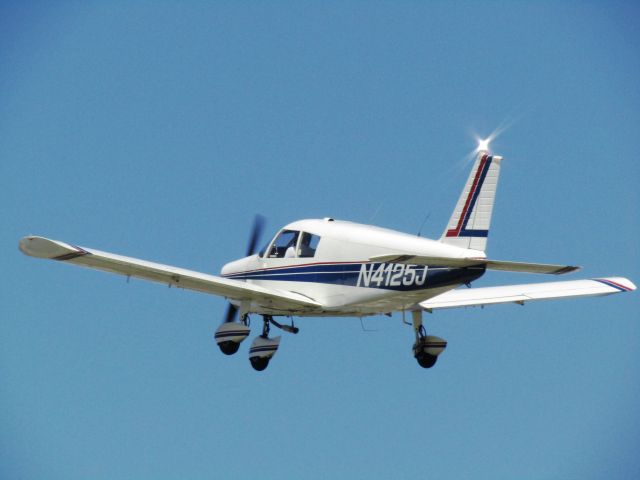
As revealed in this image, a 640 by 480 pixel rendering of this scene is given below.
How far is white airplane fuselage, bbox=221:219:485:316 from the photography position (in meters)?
23.4

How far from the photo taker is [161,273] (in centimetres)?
2423

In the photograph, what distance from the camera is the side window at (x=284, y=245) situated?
2638 cm

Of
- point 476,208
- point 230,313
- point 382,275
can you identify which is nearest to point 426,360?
point 382,275

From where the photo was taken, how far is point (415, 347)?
87.3 ft

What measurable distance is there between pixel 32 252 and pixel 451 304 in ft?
33.4

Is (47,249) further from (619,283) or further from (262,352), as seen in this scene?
(619,283)

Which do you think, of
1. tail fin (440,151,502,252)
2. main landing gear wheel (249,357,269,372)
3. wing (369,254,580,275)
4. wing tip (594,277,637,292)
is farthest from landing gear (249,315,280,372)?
wing tip (594,277,637,292)

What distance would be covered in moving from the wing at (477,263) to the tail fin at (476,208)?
180cm

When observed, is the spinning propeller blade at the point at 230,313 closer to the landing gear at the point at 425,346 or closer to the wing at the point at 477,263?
the landing gear at the point at 425,346

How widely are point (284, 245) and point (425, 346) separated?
13.4 feet

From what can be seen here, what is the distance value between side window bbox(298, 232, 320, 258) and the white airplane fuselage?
0.16 feet

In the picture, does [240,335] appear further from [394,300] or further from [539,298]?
[539,298]

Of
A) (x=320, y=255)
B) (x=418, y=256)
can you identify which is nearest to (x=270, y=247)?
(x=320, y=255)

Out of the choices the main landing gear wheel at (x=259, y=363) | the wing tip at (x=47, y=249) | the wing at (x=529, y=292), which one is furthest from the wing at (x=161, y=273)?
the wing at (x=529, y=292)
